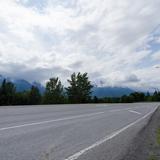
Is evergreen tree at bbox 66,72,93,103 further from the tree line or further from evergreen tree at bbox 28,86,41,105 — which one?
evergreen tree at bbox 28,86,41,105

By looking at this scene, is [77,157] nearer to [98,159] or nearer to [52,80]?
[98,159]

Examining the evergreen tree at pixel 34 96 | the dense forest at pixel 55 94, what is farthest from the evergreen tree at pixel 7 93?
the evergreen tree at pixel 34 96

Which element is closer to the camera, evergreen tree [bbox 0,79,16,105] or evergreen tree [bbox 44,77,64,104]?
evergreen tree [bbox 0,79,16,105]

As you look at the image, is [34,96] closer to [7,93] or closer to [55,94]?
[55,94]

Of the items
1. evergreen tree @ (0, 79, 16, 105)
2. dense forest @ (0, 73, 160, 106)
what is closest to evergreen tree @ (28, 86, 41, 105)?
dense forest @ (0, 73, 160, 106)

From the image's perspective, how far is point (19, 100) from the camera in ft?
322

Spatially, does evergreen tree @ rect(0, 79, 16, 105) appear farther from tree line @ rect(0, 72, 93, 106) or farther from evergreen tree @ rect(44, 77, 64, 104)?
evergreen tree @ rect(44, 77, 64, 104)

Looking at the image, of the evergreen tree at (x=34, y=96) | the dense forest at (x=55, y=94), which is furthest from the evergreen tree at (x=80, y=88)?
the evergreen tree at (x=34, y=96)

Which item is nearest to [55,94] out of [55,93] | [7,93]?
[55,93]

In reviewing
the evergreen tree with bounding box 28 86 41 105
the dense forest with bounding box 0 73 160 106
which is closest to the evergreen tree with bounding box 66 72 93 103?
the dense forest with bounding box 0 73 160 106

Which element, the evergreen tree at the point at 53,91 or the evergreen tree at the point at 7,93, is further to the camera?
the evergreen tree at the point at 53,91

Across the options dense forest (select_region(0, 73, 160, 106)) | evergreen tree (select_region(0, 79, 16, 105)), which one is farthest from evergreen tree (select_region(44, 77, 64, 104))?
evergreen tree (select_region(0, 79, 16, 105))

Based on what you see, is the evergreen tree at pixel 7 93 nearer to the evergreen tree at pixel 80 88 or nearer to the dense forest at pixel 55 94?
the dense forest at pixel 55 94

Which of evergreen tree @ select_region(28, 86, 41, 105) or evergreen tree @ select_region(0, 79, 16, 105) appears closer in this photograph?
evergreen tree @ select_region(0, 79, 16, 105)
